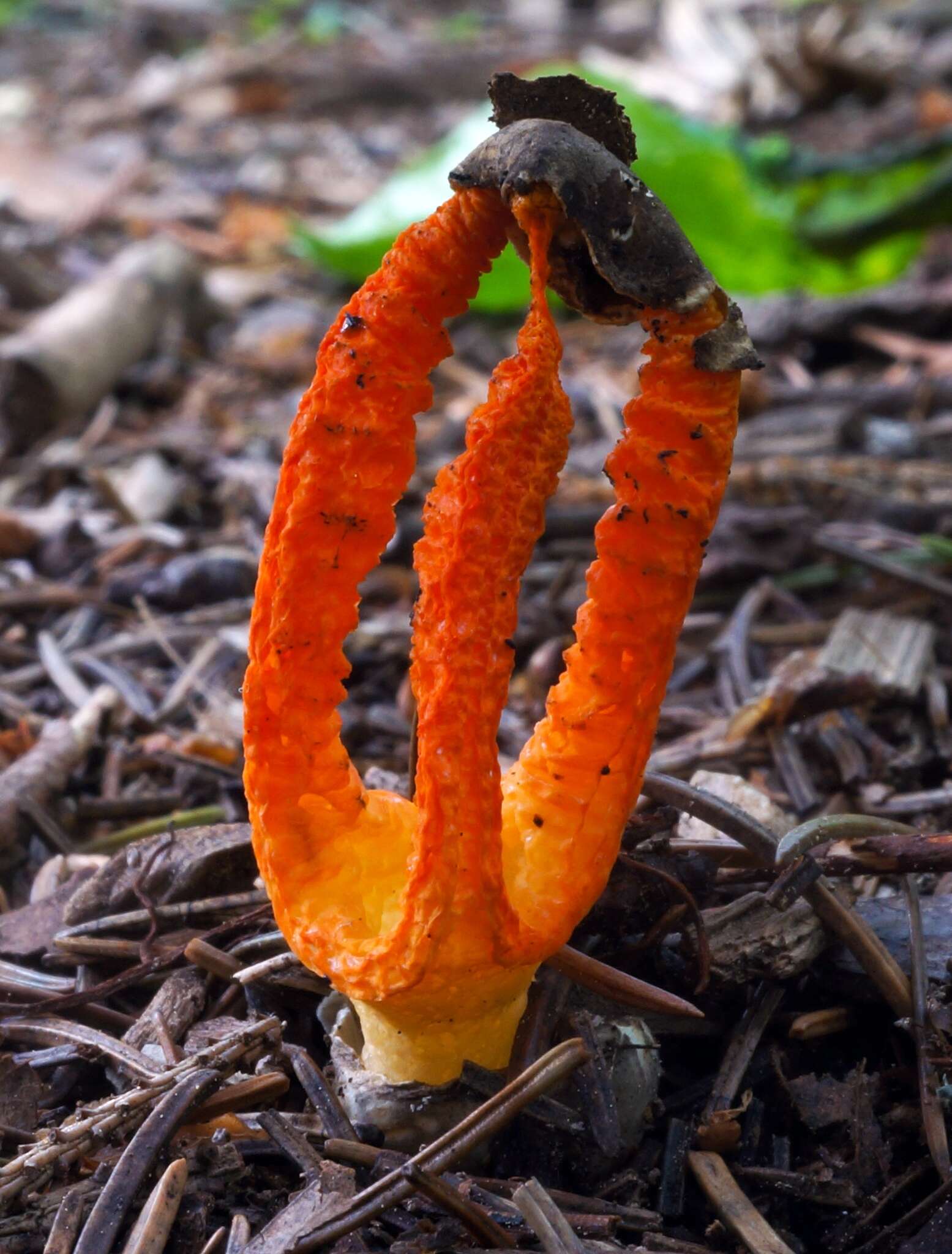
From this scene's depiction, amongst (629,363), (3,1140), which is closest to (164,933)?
(3,1140)

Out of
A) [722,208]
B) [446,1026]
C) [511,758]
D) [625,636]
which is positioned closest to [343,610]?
[625,636]

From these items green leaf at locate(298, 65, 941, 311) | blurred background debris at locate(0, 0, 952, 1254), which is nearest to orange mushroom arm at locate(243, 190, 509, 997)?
blurred background debris at locate(0, 0, 952, 1254)

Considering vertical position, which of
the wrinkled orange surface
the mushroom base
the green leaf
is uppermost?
the green leaf

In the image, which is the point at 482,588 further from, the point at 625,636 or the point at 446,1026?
the point at 446,1026

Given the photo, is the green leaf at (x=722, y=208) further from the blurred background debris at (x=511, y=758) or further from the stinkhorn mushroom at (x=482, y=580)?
the stinkhorn mushroom at (x=482, y=580)

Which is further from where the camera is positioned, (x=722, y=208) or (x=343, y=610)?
(x=722, y=208)

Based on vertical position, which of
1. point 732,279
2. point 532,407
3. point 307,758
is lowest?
point 307,758

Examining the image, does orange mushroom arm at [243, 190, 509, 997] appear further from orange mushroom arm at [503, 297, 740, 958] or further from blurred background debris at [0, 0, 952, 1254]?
blurred background debris at [0, 0, 952, 1254]

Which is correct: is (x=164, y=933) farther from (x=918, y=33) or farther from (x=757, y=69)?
(x=918, y=33)
